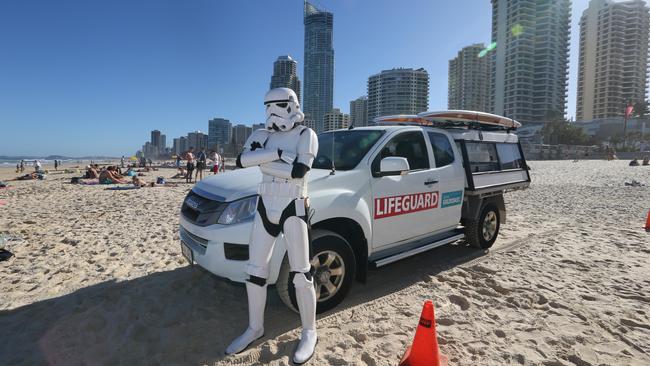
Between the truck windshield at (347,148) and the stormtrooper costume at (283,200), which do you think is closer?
the stormtrooper costume at (283,200)

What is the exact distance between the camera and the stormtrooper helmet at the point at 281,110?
2.47 metres

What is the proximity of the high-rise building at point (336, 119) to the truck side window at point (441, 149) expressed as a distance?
124cm

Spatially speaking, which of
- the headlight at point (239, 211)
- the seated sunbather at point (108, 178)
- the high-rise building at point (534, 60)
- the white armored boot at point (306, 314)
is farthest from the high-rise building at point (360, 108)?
the high-rise building at point (534, 60)

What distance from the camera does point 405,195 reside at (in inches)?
145

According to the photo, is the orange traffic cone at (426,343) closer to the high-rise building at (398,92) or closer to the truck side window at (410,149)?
the truck side window at (410,149)

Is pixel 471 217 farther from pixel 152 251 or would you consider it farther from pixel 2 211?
pixel 2 211

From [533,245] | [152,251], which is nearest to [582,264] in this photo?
[533,245]

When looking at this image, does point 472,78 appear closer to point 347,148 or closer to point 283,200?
point 347,148

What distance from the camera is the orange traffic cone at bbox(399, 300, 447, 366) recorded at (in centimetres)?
226

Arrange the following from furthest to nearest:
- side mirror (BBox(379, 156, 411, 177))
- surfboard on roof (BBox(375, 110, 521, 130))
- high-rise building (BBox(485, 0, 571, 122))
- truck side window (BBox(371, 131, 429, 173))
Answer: high-rise building (BBox(485, 0, 571, 122))
surfboard on roof (BBox(375, 110, 521, 130))
truck side window (BBox(371, 131, 429, 173))
side mirror (BBox(379, 156, 411, 177))

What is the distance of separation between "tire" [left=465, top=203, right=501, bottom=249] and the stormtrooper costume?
336cm

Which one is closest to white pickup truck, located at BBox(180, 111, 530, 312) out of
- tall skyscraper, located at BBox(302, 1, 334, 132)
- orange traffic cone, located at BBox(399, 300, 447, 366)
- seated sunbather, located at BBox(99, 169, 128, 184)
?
tall skyscraper, located at BBox(302, 1, 334, 132)

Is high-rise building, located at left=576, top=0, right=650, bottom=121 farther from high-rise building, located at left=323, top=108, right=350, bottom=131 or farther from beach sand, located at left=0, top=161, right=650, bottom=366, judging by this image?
high-rise building, located at left=323, top=108, right=350, bottom=131

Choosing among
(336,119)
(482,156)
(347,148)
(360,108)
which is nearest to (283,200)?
(347,148)
